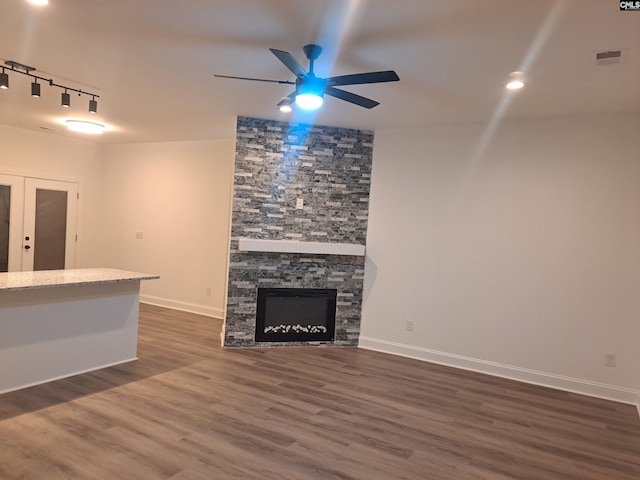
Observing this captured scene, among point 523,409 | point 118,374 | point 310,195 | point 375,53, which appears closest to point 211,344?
point 118,374

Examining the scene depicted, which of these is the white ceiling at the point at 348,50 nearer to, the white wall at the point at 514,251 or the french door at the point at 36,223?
the white wall at the point at 514,251

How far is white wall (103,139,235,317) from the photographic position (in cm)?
620

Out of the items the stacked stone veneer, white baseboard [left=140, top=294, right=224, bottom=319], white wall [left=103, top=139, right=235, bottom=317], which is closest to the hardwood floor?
the stacked stone veneer

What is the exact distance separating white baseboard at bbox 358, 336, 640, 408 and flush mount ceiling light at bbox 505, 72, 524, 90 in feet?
9.18

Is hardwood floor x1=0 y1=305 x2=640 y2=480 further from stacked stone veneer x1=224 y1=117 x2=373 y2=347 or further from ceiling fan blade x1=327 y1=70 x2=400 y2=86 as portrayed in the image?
ceiling fan blade x1=327 y1=70 x2=400 y2=86

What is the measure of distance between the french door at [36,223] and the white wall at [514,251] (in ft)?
17.5

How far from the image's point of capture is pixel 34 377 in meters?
3.37

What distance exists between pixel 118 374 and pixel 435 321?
3344 millimetres

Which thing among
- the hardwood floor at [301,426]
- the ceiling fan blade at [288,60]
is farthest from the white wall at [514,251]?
the ceiling fan blade at [288,60]

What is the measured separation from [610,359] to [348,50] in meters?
3.71

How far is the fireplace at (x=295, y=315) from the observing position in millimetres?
4863

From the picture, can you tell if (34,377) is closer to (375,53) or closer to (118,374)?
(118,374)

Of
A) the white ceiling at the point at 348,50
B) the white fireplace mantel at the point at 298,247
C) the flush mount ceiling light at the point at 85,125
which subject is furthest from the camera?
the flush mount ceiling light at the point at 85,125

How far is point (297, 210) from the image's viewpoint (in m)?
4.90
